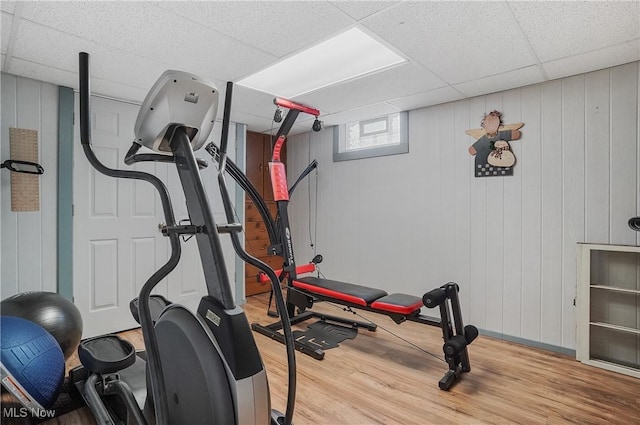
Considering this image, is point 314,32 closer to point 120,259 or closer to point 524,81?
point 524,81

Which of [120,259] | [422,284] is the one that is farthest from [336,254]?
[120,259]

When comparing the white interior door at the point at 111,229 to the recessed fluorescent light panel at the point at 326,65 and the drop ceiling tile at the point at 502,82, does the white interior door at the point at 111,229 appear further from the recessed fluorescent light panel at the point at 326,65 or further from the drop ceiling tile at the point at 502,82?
the drop ceiling tile at the point at 502,82

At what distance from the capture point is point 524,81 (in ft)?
8.85

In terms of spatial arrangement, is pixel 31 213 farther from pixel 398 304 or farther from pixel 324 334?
pixel 398 304

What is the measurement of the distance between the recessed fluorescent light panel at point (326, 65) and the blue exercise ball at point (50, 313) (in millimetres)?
2047

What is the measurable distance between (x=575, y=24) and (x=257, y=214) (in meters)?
3.60

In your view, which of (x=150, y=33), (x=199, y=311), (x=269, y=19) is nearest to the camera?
(x=199, y=311)

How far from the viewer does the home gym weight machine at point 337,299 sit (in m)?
2.24

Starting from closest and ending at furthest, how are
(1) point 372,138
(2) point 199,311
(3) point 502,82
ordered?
(2) point 199,311, (3) point 502,82, (1) point 372,138

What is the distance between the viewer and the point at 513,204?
2.88 meters

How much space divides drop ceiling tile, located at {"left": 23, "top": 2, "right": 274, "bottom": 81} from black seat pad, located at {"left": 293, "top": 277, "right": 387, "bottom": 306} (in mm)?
1874

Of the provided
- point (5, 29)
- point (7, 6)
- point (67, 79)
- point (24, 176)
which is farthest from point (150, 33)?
point (24, 176)

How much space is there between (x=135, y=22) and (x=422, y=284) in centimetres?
315

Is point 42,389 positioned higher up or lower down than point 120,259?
lower down
